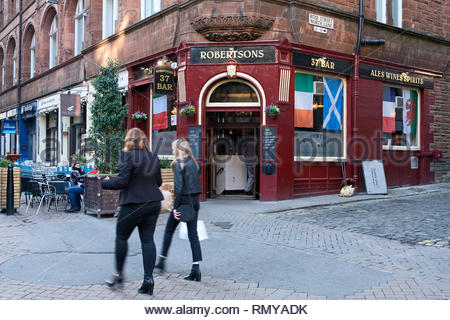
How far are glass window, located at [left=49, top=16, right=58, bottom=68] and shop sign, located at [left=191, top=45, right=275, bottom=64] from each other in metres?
14.3

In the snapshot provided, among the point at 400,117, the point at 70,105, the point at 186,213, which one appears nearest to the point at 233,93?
the point at 400,117

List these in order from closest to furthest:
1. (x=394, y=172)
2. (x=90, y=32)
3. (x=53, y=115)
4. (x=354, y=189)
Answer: (x=354, y=189)
(x=394, y=172)
(x=90, y=32)
(x=53, y=115)

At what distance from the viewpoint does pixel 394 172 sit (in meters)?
15.3

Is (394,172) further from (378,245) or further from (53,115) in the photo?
(53,115)

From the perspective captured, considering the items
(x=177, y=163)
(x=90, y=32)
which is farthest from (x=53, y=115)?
(x=177, y=163)

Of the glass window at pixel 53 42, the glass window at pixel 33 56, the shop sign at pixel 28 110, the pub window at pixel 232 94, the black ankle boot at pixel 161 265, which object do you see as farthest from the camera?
the glass window at pixel 33 56

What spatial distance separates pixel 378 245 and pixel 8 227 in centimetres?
715

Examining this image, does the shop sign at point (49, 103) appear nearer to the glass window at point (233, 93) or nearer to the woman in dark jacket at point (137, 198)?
the glass window at point (233, 93)

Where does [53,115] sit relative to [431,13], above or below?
below

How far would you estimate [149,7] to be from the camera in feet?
49.8

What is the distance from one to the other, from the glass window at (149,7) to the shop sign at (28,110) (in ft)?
41.2

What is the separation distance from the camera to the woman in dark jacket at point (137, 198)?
15.3 feet

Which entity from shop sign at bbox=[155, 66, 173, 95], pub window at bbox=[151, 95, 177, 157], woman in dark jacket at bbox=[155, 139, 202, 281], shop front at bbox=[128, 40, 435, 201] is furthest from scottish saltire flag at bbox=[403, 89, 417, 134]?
woman in dark jacket at bbox=[155, 139, 202, 281]

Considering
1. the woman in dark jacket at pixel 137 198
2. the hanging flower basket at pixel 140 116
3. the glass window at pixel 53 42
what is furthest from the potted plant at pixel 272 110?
the glass window at pixel 53 42
